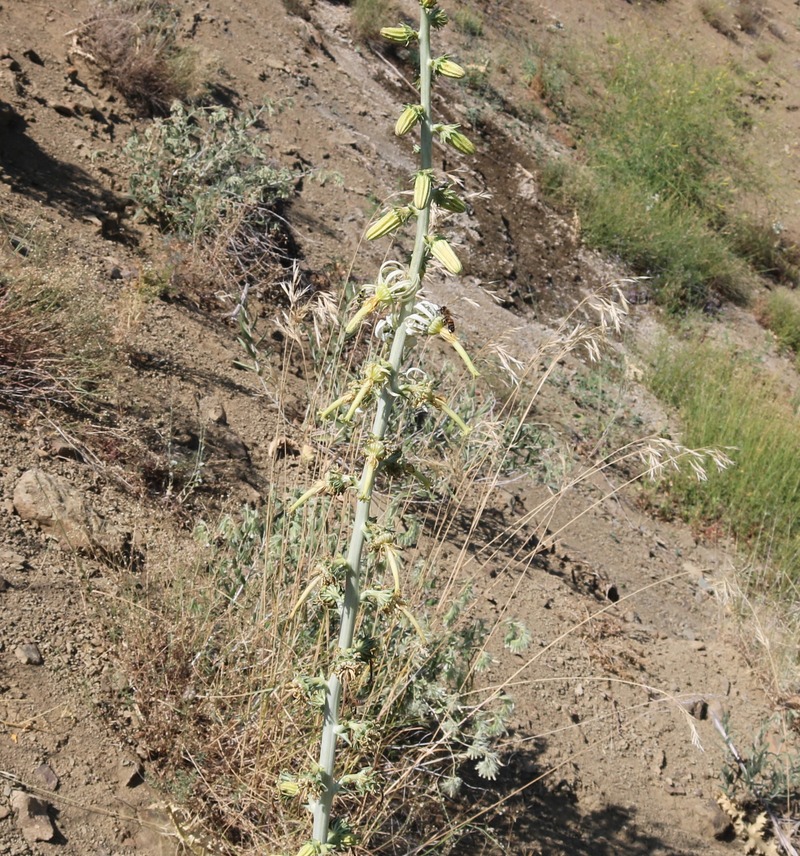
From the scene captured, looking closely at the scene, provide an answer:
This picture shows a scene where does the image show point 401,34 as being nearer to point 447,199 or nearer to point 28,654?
point 447,199

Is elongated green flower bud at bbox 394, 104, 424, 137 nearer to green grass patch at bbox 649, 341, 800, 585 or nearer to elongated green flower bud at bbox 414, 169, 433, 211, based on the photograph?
elongated green flower bud at bbox 414, 169, 433, 211

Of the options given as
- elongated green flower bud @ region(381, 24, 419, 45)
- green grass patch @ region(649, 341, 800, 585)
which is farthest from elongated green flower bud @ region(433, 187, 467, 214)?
green grass patch @ region(649, 341, 800, 585)

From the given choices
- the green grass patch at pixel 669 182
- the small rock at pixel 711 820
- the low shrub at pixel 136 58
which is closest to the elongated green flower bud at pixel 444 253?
the small rock at pixel 711 820

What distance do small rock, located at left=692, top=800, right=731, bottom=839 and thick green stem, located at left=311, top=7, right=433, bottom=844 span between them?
2.12 metres

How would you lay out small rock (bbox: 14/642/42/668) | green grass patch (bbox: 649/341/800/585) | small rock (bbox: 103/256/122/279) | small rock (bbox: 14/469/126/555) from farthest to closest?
green grass patch (bbox: 649/341/800/585), small rock (bbox: 103/256/122/279), small rock (bbox: 14/469/126/555), small rock (bbox: 14/642/42/668)

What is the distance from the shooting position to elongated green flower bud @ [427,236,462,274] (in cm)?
171

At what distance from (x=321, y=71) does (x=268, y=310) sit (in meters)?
3.63

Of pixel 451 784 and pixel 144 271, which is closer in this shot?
pixel 451 784

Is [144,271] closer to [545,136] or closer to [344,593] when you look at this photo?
[344,593]

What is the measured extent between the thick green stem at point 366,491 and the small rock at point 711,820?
2.12m

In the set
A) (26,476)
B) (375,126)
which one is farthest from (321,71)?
(26,476)

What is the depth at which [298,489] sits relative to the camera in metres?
3.04

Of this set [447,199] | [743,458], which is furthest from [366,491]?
[743,458]

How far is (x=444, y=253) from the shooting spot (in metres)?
1.75
